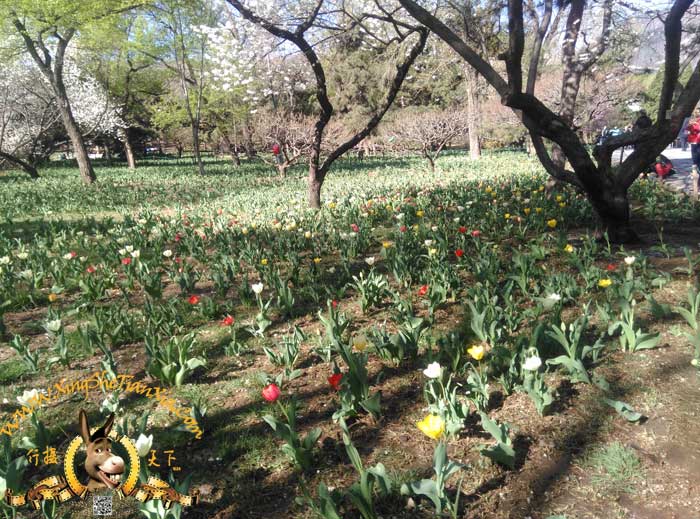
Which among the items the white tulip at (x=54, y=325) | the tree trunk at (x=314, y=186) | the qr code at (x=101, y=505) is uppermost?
the tree trunk at (x=314, y=186)

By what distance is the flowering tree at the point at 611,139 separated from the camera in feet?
14.3

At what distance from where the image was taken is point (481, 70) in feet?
15.0

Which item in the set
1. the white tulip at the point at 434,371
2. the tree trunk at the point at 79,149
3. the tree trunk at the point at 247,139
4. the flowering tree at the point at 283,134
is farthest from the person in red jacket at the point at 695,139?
the tree trunk at the point at 247,139

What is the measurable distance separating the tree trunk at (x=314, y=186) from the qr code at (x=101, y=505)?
22.4ft

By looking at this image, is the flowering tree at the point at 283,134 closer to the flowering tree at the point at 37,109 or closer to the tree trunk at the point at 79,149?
the tree trunk at the point at 79,149

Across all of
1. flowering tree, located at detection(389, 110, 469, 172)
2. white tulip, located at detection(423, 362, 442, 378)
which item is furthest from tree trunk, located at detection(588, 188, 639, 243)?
flowering tree, located at detection(389, 110, 469, 172)

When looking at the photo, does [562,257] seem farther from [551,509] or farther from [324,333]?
[551,509]

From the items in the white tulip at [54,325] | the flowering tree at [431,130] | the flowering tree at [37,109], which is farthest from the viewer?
the flowering tree at [37,109]

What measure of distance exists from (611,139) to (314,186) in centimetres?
515

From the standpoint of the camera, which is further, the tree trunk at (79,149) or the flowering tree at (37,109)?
the flowering tree at (37,109)

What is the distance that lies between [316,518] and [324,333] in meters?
1.72

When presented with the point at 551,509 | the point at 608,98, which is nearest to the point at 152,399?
the point at 551,509

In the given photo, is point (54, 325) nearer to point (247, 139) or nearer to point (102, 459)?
point (102, 459)

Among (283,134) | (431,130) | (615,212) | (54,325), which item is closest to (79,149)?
(283,134)
